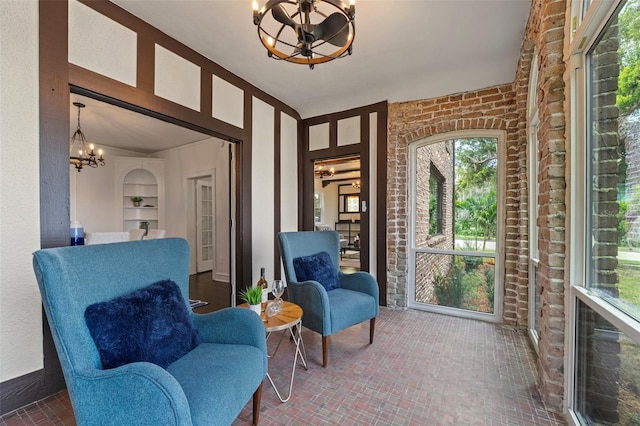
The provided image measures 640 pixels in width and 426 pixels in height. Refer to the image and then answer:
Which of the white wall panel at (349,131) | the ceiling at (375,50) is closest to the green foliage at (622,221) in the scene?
the ceiling at (375,50)

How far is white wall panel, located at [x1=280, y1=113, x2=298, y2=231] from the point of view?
13.7 ft

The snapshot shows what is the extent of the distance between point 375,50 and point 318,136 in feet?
5.60

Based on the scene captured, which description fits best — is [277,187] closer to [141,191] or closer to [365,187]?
[365,187]

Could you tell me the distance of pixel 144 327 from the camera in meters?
1.33

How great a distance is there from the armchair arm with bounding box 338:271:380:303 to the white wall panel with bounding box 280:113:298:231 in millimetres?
1592

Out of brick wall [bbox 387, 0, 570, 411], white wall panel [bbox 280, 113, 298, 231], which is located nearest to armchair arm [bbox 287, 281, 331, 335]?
brick wall [bbox 387, 0, 570, 411]

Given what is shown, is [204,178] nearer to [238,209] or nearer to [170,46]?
[238,209]

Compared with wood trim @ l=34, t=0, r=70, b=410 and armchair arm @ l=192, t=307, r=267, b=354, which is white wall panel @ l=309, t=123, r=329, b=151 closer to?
wood trim @ l=34, t=0, r=70, b=410

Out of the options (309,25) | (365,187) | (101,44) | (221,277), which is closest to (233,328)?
(309,25)

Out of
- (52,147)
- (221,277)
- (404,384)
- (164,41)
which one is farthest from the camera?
(221,277)

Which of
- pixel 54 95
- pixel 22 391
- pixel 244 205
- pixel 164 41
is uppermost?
pixel 164 41

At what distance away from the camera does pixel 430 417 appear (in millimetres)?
1676

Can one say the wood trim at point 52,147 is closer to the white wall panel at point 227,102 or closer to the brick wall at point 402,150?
the white wall panel at point 227,102

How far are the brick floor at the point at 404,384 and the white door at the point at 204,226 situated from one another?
368 centimetres
